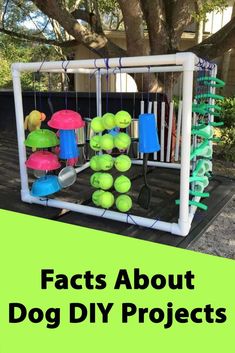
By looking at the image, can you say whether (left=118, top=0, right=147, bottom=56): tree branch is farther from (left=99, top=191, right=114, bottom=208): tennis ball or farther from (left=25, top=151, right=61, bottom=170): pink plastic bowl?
(left=99, top=191, right=114, bottom=208): tennis ball

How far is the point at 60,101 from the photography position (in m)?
7.30

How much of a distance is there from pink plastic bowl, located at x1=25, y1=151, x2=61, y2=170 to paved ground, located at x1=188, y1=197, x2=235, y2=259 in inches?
56.5

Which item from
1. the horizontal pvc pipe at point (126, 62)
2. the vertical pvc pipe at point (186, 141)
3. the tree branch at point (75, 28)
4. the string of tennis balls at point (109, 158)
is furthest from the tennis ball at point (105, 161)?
the tree branch at point (75, 28)

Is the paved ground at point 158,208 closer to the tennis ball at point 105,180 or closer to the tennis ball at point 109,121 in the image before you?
the tennis ball at point 105,180

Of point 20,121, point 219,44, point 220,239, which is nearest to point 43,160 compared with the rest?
point 20,121

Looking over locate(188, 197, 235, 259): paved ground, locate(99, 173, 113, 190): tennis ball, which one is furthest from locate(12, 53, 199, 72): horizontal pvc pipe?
locate(188, 197, 235, 259): paved ground

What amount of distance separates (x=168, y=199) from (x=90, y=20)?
4.94 meters

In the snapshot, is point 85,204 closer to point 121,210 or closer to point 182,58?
point 121,210

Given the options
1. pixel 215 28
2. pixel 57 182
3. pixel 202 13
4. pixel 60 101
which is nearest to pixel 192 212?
pixel 57 182

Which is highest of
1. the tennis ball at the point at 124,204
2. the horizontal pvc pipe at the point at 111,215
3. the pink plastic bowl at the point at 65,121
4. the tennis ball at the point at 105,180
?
the pink plastic bowl at the point at 65,121

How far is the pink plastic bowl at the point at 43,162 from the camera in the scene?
329 cm

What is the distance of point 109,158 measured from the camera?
10.4ft

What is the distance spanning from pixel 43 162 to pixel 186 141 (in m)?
1.33

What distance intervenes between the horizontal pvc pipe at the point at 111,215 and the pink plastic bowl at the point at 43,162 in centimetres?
44
